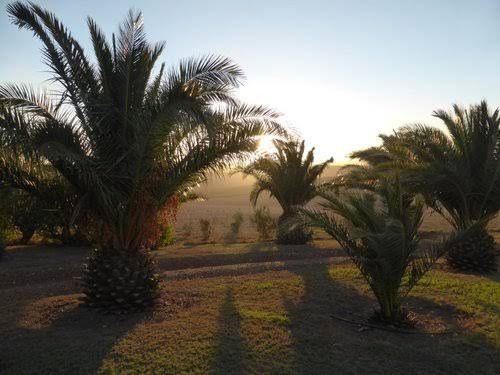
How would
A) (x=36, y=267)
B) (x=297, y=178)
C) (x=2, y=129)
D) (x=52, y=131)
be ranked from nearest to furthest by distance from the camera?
(x=2, y=129) → (x=52, y=131) → (x=36, y=267) → (x=297, y=178)

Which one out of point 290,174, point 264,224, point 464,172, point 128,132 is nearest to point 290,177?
point 290,174

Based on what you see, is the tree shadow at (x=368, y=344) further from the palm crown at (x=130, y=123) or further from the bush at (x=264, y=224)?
the bush at (x=264, y=224)

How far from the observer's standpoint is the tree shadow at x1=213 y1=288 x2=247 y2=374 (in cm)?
479

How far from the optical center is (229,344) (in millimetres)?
5371

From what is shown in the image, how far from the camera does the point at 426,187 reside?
10633mm

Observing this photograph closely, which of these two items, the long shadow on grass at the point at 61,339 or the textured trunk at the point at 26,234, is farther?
the textured trunk at the point at 26,234

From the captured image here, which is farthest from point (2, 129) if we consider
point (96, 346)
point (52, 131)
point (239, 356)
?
point (239, 356)

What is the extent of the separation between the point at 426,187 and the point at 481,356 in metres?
5.81

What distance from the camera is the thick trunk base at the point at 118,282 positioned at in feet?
21.8

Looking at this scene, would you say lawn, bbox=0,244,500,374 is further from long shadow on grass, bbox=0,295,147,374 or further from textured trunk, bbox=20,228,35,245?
textured trunk, bbox=20,228,35,245

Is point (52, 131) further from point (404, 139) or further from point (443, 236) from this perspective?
point (404, 139)

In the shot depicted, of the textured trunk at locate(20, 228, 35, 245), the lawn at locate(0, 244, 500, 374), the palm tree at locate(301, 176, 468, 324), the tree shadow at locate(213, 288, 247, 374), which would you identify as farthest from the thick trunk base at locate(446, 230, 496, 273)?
the textured trunk at locate(20, 228, 35, 245)

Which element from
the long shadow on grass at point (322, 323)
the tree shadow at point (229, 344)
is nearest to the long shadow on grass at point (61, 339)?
the tree shadow at point (229, 344)

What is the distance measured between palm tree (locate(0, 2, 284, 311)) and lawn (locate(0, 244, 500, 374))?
81 cm
